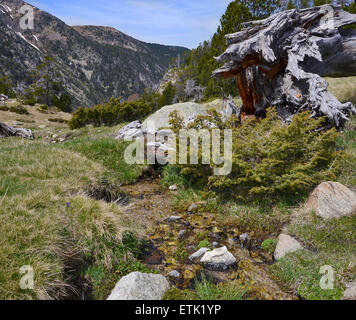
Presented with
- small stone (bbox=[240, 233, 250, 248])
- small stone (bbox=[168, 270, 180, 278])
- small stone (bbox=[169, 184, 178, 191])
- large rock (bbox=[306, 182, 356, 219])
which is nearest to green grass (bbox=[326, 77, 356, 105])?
large rock (bbox=[306, 182, 356, 219])

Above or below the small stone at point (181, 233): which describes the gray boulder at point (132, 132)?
above

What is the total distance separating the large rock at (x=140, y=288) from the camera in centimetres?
280

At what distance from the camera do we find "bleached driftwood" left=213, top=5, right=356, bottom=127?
739cm

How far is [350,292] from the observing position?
2.92 m

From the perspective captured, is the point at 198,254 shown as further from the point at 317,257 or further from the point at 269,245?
Answer: the point at 317,257

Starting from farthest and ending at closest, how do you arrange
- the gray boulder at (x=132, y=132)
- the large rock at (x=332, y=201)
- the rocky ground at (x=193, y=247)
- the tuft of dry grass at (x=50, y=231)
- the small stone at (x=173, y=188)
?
the gray boulder at (x=132, y=132)
the small stone at (x=173, y=188)
the large rock at (x=332, y=201)
the rocky ground at (x=193, y=247)
the tuft of dry grass at (x=50, y=231)

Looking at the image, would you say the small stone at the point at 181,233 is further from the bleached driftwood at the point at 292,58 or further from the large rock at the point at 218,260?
the bleached driftwood at the point at 292,58

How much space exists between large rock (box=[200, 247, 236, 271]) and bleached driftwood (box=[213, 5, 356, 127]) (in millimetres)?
5235

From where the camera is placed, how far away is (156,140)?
955 cm

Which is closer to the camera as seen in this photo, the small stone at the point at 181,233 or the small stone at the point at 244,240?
the small stone at the point at 244,240

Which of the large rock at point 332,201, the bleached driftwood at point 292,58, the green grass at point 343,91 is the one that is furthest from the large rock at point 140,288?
the green grass at point 343,91

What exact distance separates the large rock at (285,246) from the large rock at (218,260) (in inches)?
30.5

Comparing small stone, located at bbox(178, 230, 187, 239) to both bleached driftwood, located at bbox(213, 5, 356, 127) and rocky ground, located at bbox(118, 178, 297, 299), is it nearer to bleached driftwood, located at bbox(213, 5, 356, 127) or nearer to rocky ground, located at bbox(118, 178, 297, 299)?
rocky ground, located at bbox(118, 178, 297, 299)
